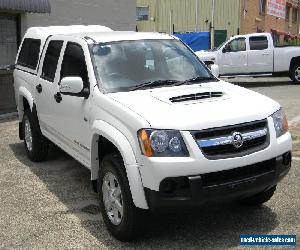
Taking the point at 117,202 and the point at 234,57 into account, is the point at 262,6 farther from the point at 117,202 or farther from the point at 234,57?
the point at 117,202

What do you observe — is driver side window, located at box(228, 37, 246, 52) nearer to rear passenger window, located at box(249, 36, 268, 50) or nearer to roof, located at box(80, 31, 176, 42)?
rear passenger window, located at box(249, 36, 268, 50)

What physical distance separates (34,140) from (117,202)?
9.91 feet

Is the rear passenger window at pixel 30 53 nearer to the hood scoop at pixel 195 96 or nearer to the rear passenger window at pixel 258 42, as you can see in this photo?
the hood scoop at pixel 195 96

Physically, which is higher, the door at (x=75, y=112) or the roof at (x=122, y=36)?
the roof at (x=122, y=36)

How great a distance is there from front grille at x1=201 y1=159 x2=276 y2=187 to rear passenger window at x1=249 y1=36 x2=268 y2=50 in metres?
14.6

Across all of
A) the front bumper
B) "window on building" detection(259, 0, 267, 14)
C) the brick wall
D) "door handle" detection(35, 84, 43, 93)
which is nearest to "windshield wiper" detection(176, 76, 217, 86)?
the front bumper

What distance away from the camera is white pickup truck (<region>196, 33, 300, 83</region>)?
18016 mm

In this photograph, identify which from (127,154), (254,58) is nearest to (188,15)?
(254,58)

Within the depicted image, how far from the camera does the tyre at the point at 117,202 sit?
13.3 ft

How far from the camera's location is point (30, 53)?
730 centimetres

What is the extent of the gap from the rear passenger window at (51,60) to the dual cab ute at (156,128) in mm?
112

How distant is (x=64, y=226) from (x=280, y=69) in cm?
1506

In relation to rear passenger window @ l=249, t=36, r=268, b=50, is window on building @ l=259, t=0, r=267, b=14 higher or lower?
higher

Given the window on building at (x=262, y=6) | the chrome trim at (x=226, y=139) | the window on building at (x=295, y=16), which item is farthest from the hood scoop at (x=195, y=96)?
the window on building at (x=295, y=16)
